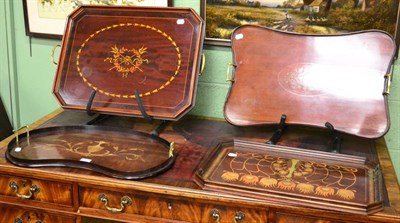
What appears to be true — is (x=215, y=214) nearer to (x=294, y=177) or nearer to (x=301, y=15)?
(x=294, y=177)

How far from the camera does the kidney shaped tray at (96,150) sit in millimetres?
1418

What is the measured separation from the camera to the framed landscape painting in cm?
172

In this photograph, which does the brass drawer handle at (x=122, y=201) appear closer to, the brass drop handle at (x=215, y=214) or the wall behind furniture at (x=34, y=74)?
the brass drop handle at (x=215, y=214)

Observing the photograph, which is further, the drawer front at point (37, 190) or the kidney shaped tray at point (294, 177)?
the drawer front at point (37, 190)

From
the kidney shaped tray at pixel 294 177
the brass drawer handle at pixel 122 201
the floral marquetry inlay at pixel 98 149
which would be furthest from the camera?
the floral marquetry inlay at pixel 98 149

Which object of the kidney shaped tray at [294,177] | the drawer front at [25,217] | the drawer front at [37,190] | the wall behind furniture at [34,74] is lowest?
the drawer front at [25,217]

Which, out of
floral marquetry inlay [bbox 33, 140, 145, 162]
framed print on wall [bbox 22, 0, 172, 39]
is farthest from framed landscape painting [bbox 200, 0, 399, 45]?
floral marquetry inlay [bbox 33, 140, 145, 162]

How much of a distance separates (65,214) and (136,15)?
778 mm

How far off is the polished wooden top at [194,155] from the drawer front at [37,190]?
0.09ft

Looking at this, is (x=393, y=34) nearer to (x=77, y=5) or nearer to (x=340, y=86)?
(x=340, y=86)

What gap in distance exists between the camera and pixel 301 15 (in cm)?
178

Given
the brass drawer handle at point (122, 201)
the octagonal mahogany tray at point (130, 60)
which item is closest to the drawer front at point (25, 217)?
the brass drawer handle at point (122, 201)

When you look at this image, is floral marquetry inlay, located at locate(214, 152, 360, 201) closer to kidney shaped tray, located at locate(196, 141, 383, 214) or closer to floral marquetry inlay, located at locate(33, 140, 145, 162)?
kidney shaped tray, located at locate(196, 141, 383, 214)

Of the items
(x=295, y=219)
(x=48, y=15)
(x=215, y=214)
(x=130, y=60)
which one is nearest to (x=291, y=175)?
(x=295, y=219)
